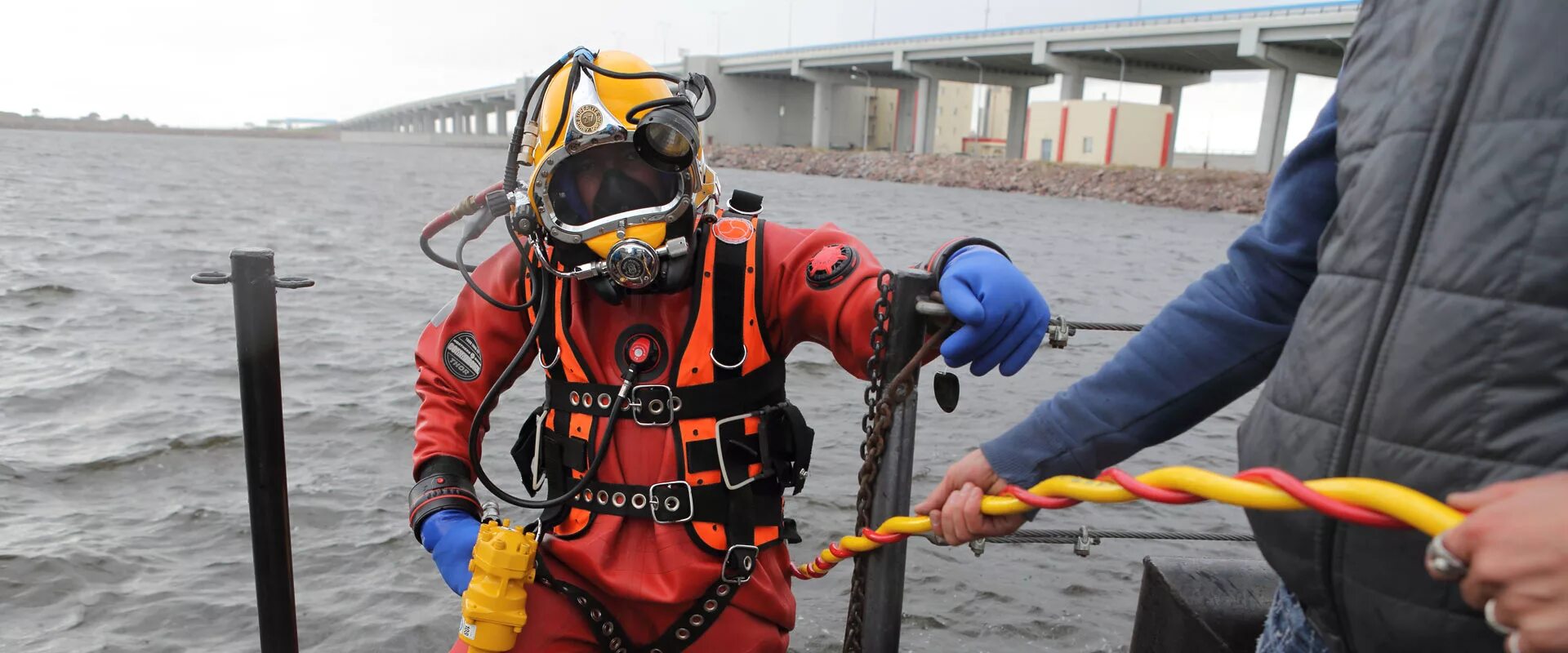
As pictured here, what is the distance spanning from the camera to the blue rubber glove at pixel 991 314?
1.78m

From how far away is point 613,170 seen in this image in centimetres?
228

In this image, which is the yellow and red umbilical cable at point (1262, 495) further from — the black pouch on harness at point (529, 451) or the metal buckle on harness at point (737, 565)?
the black pouch on harness at point (529, 451)

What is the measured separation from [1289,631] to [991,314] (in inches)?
27.9

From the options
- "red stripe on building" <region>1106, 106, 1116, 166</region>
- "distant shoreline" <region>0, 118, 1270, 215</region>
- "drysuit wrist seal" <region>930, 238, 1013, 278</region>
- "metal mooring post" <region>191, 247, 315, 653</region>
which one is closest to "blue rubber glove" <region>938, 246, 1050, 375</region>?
"drysuit wrist seal" <region>930, 238, 1013, 278</region>

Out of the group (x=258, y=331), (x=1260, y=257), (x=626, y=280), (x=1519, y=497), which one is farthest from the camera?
(x=258, y=331)

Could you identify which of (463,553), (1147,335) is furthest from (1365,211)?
(463,553)

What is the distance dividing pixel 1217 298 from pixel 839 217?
20.8 meters

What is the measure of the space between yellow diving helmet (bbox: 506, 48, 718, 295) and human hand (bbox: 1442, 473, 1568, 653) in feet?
5.24

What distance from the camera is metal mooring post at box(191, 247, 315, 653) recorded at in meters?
2.52

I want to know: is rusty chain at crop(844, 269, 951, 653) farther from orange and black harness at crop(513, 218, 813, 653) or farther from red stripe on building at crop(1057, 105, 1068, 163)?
red stripe on building at crop(1057, 105, 1068, 163)

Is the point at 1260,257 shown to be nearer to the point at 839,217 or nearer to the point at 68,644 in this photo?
the point at 68,644

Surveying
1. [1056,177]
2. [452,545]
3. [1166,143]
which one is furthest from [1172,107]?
[452,545]

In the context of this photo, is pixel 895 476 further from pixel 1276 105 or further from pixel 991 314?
pixel 1276 105

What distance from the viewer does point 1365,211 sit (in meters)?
1.09
